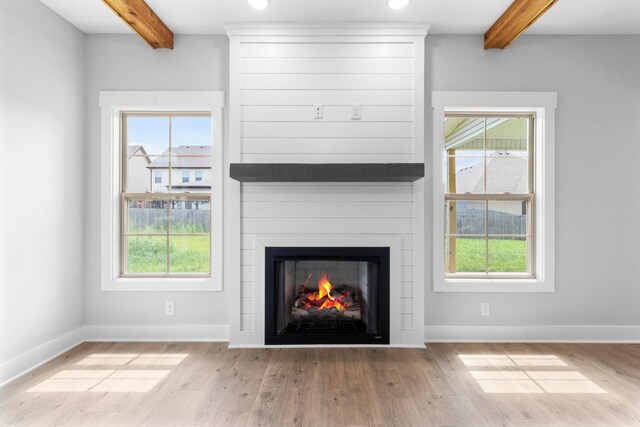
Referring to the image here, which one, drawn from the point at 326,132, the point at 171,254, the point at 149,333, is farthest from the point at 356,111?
the point at 149,333

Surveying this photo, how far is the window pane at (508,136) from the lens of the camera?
3443mm

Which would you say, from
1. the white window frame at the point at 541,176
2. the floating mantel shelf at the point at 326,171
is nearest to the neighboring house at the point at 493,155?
the white window frame at the point at 541,176

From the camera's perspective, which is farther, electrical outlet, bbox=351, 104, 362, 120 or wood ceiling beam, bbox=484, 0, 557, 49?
electrical outlet, bbox=351, 104, 362, 120

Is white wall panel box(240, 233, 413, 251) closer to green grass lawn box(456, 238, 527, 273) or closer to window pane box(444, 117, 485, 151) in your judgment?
green grass lawn box(456, 238, 527, 273)

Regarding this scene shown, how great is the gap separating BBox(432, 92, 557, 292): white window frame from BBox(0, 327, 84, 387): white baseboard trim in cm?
308

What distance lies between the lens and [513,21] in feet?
9.43

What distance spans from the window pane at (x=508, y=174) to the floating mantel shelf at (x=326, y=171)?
1003 millimetres

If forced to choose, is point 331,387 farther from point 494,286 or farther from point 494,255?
point 494,255

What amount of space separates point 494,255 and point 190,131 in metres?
2.97

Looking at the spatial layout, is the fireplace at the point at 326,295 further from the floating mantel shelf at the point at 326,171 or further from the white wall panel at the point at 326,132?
the floating mantel shelf at the point at 326,171

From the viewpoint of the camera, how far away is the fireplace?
10.4 ft

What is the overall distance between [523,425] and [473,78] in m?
2.66

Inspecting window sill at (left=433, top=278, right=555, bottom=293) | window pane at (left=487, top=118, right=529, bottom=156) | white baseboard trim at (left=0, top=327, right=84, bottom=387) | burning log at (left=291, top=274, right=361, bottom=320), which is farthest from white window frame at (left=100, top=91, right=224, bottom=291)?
window pane at (left=487, top=118, right=529, bottom=156)

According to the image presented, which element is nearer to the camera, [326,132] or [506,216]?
[326,132]
